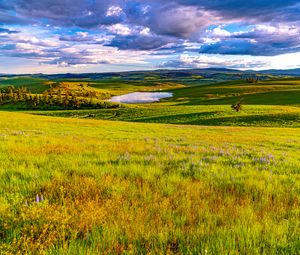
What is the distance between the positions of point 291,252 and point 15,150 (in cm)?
868

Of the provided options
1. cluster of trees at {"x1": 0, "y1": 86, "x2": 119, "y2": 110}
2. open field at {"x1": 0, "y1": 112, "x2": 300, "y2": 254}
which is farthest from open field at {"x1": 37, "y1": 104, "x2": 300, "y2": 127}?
cluster of trees at {"x1": 0, "y1": 86, "x2": 119, "y2": 110}

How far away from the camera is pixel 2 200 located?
4.57m

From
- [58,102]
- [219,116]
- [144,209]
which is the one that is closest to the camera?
[144,209]

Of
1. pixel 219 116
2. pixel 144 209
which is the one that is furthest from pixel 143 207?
→ pixel 219 116

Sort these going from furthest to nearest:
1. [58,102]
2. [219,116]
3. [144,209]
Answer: [58,102] → [219,116] → [144,209]

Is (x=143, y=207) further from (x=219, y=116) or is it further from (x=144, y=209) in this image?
(x=219, y=116)

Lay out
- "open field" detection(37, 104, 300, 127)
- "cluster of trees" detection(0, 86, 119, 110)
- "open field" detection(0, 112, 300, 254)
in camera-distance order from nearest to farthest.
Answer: "open field" detection(0, 112, 300, 254) < "open field" detection(37, 104, 300, 127) < "cluster of trees" detection(0, 86, 119, 110)

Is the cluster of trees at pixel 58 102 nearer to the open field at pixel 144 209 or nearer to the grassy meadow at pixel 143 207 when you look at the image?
the grassy meadow at pixel 143 207

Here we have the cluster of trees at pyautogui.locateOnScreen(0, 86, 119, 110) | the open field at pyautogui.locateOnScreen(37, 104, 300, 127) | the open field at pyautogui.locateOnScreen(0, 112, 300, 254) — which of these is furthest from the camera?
the cluster of trees at pyautogui.locateOnScreen(0, 86, 119, 110)

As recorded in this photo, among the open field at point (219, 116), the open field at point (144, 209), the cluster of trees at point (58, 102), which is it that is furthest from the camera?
the cluster of trees at point (58, 102)

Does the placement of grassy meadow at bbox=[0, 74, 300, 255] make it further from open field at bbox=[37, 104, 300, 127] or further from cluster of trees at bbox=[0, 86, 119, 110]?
cluster of trees at bbox=[0, 86, 119, 110]

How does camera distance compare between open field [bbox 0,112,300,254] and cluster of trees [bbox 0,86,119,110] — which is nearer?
open field [bbox 0,112,300,254]

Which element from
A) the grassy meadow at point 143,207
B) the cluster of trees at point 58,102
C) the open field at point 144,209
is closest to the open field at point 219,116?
the grassy meadow at point 143,207

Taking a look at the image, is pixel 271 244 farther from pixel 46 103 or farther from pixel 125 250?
pixel 46 103
